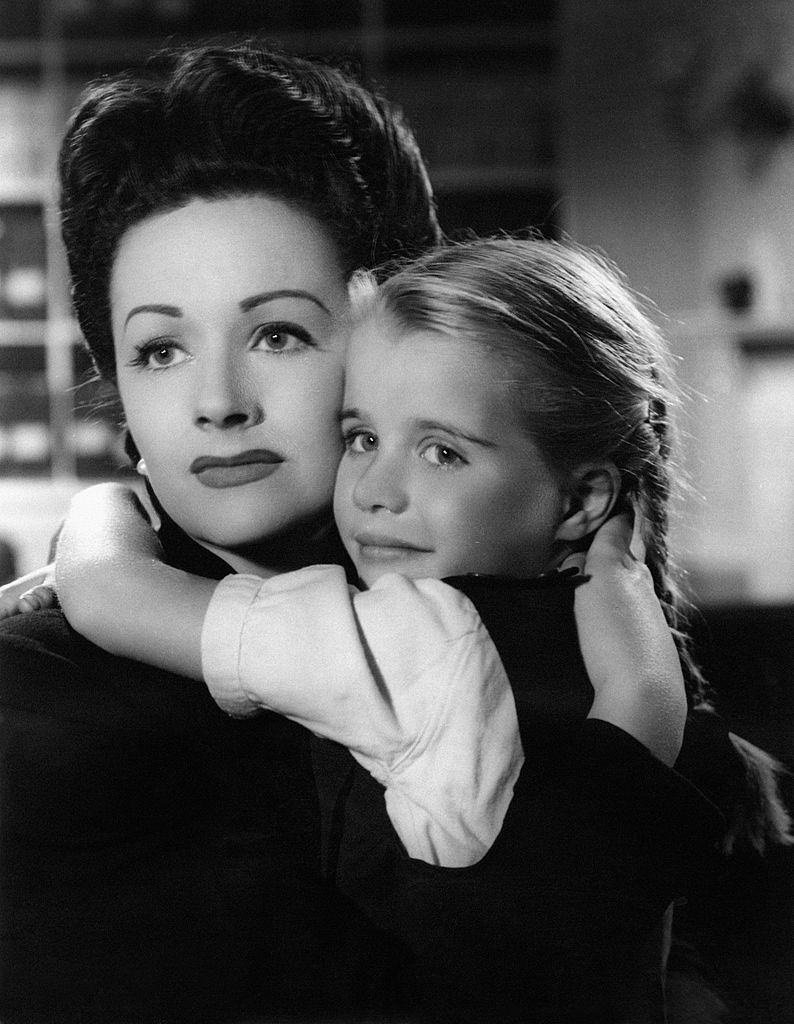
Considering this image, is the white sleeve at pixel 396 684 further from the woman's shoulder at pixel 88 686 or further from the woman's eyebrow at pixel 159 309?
the woman's eyebrow at pixel 159 309

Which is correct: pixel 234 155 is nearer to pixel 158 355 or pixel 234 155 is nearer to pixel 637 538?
pixel 158 355

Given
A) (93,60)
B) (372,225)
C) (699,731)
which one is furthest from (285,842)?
(93,60)

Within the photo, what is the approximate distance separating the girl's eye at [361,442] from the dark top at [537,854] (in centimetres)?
9

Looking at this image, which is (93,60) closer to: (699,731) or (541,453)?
(541,453)

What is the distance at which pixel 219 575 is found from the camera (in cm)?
56

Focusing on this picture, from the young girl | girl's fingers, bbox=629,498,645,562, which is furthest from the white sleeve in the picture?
girl's fingers, bbox=629,498,645,562

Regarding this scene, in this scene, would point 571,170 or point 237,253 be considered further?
point 571,170

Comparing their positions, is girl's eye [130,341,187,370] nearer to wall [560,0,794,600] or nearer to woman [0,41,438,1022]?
woman [0,41,438,1022]

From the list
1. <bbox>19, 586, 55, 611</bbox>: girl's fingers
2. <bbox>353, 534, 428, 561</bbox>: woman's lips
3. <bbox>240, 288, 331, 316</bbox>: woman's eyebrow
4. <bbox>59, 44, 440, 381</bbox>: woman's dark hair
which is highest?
<bbox>59, 44, 440, 381</bbox>: woman's dark hair

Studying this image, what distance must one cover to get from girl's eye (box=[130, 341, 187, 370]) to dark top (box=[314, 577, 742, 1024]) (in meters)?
0.20

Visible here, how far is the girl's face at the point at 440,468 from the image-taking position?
20.3 inches

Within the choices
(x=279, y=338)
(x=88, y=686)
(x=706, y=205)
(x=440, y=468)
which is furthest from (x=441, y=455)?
(x=706, y=205)

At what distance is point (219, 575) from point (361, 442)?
0.11 m

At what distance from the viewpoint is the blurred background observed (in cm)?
61
